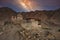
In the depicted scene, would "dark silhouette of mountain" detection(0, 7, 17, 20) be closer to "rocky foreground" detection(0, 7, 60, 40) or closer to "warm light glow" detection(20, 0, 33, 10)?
"rocky foreground" detection(0, 7, 60, 40)

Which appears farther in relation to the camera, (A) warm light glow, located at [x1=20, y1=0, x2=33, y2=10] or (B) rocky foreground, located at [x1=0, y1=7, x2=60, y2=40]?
(A) warm light glow, located at [x1=20, y1=0, x2=33, y2=10]

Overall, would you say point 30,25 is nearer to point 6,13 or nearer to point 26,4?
point 26,4

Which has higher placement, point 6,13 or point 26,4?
point 26,4

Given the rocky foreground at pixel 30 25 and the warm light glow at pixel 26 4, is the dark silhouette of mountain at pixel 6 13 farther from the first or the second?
the warm light glow at pixel 26 4

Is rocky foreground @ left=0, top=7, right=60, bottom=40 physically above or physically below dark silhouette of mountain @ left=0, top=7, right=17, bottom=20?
below

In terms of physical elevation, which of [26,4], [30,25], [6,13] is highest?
[26,4]

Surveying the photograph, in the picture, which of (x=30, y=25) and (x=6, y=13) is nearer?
(x=30, y=25)

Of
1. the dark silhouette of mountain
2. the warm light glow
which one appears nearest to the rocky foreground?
the dark silhouette of mountain

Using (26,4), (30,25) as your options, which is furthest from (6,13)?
(30,25)

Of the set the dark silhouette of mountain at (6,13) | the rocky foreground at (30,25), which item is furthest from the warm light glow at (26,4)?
the dark silhouette of mountain at (6,13)
